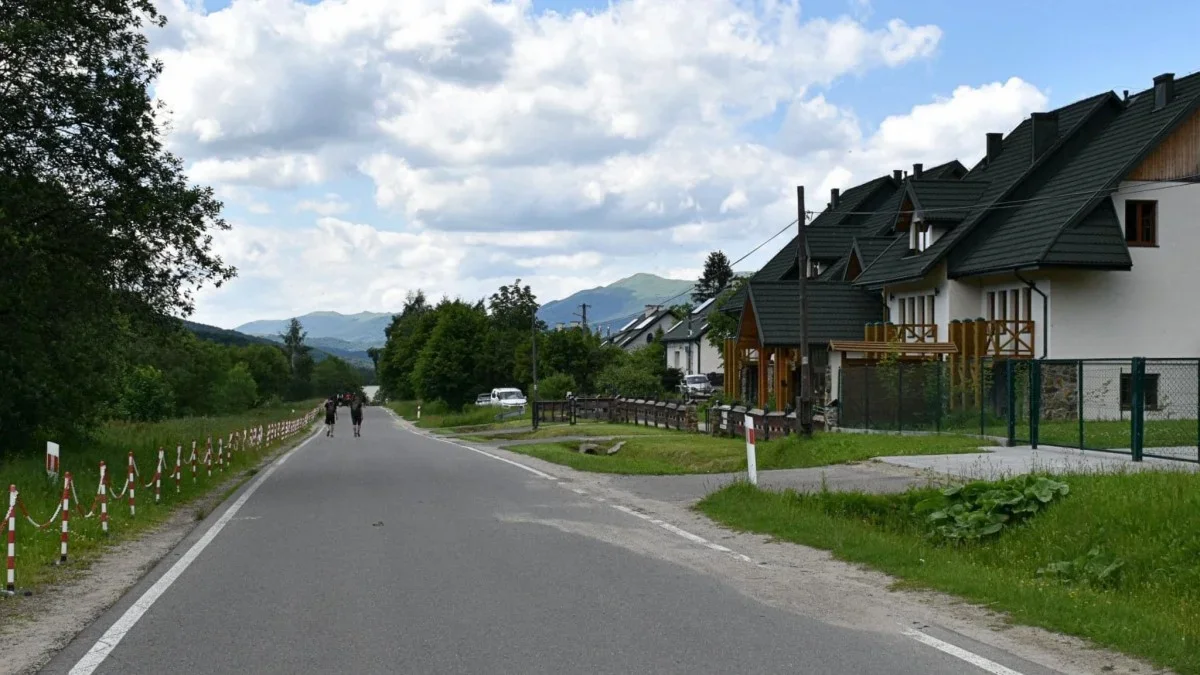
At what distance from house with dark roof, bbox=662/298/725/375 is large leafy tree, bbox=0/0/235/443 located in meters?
62.0

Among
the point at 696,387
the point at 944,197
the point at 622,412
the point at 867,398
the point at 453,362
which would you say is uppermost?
the point at 944,197

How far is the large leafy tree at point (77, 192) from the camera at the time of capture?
20.2 metres

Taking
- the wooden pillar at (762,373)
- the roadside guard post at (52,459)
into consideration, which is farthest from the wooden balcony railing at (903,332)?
the roadside guard post at (52,459)

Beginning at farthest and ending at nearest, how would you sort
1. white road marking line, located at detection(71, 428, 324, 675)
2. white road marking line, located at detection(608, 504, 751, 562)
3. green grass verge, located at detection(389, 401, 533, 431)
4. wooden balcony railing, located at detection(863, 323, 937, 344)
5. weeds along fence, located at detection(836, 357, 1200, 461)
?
green grass verge, located at detection(389, 401, 533, 431)
wooden balcony railing, located at detection(863, 323, 937, 344)
weeds along fence, located at detection(836, 357, 1200, 461)
white road marking line, located at detection(608, 504, 751, 562)
white road marking line, located at detection(71, 428, 324, 675)

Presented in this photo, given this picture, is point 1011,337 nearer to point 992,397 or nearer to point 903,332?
point 992,397

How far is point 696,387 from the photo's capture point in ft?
236

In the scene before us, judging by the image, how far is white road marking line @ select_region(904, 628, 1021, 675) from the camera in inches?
269

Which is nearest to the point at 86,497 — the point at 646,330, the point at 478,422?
the point at 478,422

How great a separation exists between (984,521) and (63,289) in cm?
1591

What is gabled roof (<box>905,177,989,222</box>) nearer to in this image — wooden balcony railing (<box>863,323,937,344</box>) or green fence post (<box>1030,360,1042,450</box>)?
wooden balcony railing (<box>863,323,937,344</box>)

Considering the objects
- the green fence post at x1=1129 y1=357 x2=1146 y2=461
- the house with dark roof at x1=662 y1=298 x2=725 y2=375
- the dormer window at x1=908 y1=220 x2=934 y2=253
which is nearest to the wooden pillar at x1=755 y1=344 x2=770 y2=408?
the dormer window at x1=908 y1=220 x2=934 y2=253

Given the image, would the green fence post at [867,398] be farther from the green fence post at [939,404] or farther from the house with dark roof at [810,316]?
the house with dark roof at [810,316]

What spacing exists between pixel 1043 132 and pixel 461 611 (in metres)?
36.5

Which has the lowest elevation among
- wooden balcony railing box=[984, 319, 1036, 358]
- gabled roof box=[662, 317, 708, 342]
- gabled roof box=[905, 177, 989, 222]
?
wooden balcony railing box=[984, 319, 1036, 358]
